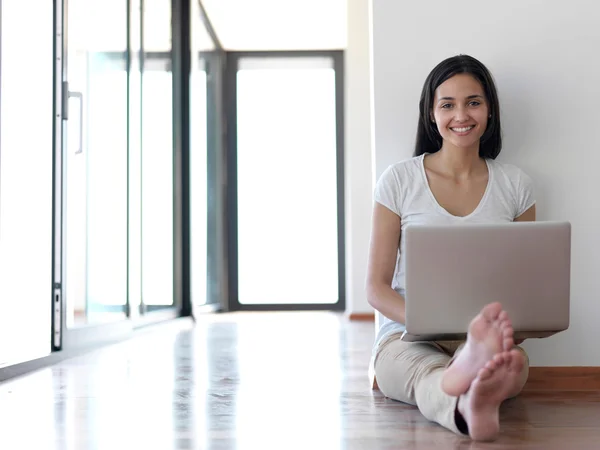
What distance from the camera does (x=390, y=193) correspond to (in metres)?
1.99

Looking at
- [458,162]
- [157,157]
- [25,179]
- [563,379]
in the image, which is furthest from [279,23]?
[563,379]

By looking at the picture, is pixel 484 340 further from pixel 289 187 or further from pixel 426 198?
pixel 289 187

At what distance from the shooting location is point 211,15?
5598 millimetres

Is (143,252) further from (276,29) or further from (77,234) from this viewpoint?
(276,29)

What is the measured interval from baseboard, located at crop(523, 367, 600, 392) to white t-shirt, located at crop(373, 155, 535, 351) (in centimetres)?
49

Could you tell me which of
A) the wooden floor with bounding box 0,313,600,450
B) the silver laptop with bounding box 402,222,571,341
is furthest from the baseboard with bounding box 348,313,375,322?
the silver laptop with bounding box 402,222,571,341

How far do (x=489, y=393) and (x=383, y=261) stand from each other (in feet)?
2.15

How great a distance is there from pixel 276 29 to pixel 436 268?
4.60 metres

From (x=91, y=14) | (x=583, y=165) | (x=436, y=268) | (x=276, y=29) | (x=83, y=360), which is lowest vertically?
(x=83, y=360)

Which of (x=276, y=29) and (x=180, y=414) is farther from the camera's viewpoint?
(x=276, y=29)

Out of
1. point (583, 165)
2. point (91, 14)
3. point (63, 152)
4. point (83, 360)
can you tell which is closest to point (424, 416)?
point (583, 165)

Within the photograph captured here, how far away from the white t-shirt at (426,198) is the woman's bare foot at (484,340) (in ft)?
1.78

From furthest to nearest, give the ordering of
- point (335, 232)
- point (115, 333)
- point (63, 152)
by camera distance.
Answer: point (335, 232), point (115, 333), point (63, 152)

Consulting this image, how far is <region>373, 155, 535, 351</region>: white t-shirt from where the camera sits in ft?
6.40
